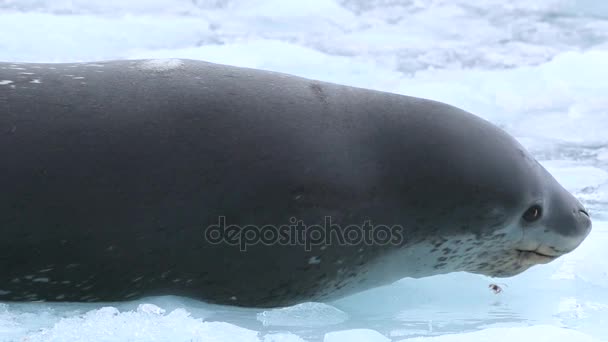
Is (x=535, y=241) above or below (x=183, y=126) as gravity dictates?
below

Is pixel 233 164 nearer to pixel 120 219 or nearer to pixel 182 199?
pixel 182 199

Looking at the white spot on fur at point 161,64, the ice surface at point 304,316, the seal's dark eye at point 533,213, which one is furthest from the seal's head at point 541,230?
the white spot on fur at point 161,64

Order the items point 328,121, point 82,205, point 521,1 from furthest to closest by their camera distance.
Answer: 1. point 521,1
2. point 328,121
3. point 82,205

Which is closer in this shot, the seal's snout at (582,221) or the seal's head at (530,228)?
the seal's head at (530,228)

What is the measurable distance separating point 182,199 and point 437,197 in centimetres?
82

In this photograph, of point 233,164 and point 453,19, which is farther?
point 453,19

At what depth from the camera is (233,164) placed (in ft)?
7.80

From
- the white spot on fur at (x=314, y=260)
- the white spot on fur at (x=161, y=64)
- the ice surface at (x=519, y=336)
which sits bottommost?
the ice surface at (x=519, y=336)

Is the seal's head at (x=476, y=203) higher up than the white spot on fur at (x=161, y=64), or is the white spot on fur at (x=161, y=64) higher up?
the white spot on fur at (x=161, y=64)

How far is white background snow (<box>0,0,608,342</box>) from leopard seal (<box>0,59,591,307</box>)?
0.36 ft

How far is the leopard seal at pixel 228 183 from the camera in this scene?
2230 mm

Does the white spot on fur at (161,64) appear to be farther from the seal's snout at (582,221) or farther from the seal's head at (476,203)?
the seal's snout at (582,221)

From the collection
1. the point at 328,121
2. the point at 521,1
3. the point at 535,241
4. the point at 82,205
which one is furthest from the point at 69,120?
the point at 521,1

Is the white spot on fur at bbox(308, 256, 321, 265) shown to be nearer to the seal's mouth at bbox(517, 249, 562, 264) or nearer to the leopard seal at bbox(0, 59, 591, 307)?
the leopard seal at bbox(0, 59, 591, 307)
